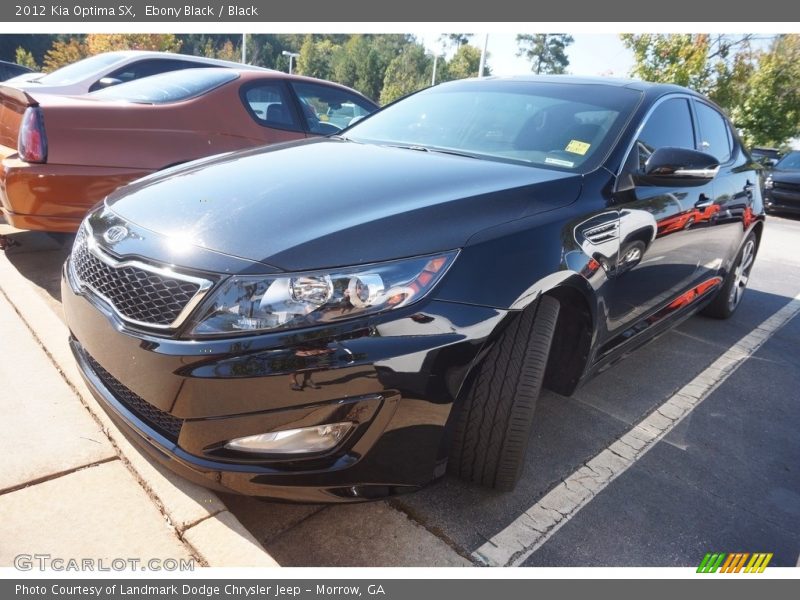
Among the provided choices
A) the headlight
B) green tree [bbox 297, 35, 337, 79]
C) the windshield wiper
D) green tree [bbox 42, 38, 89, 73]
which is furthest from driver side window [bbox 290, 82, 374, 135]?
green tree [bbox 297, 35, 337, 79]

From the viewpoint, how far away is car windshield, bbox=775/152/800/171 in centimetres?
1261

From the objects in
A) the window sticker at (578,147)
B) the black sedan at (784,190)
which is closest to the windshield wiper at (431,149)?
the window sticker at (578,147)

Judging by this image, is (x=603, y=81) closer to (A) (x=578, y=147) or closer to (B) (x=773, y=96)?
(A) (x=578, y=147)

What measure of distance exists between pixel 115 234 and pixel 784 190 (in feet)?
44.3

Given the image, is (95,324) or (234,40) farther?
(234,40)

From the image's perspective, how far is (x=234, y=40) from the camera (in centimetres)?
6231

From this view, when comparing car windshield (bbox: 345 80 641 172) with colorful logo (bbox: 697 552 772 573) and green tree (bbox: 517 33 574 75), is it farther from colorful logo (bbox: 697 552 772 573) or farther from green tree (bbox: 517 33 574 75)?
green tree (bbox: 517 33 574 75)

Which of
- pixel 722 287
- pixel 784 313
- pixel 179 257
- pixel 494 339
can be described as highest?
pixel 179 257

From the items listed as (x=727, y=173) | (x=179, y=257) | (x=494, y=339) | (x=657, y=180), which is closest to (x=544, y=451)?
(x=494, y=339)

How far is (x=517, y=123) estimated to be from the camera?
Answer: 276 centimetres

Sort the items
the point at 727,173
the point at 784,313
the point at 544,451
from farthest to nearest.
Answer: the point at 784,313
the point at 727,173
the point at 544,451

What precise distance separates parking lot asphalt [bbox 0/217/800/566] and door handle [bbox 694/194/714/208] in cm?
100
